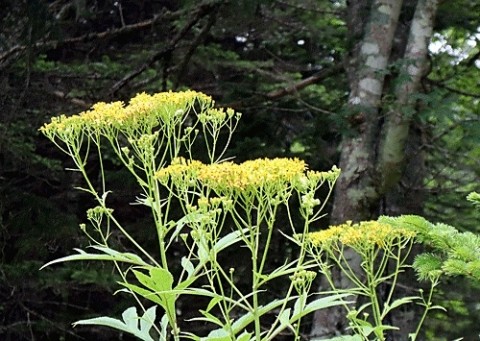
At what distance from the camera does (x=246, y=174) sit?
5.68ft

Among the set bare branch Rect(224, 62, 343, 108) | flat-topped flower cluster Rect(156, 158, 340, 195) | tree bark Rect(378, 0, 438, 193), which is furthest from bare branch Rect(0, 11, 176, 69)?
flat-topped flower cluster Rect(156, 158, 340, 195)

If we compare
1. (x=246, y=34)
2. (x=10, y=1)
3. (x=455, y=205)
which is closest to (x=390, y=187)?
(x=455, y=205)

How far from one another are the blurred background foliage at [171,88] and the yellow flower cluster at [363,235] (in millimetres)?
2145

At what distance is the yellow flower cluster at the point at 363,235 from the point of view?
6.26 feet

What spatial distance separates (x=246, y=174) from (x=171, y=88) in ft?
12.1

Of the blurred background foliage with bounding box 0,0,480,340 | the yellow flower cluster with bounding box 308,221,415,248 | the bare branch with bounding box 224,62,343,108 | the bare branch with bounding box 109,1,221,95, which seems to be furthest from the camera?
the bare branch with bounding box 224,62,343,108

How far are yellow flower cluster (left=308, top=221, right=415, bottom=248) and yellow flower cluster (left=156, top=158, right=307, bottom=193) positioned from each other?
207 mm

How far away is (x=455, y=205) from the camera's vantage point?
19.9ft

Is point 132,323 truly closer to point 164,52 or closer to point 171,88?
point 164,52

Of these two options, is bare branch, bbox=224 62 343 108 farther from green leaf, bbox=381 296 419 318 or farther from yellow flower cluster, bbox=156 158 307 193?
yellow flower cluster, bbox=156 158 307 193

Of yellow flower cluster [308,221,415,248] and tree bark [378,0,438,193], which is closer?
yellow flower cluster [308,221,415,248]

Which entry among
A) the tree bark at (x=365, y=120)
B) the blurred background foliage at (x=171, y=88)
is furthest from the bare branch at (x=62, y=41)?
the tree bark at (x=365, y=120)

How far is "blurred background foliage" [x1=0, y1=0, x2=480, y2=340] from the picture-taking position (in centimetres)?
488

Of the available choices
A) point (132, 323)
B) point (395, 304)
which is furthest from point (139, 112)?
point (395, 304)
